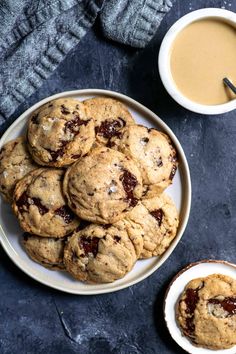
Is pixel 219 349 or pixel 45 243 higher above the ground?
pixel 45 243

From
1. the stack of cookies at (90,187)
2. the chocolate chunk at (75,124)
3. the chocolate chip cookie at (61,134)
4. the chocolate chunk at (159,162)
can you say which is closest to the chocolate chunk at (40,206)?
the stack of cookies at (90,187)

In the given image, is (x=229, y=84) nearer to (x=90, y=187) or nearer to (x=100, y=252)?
(x=90, y=187)

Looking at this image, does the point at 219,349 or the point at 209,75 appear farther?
the point at 219,349

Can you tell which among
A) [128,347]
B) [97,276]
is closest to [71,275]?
[97,276]

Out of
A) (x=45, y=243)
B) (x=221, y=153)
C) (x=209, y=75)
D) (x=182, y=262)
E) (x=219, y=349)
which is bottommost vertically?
(x=219, y=349)

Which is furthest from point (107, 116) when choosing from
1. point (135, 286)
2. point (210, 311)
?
point (210, 311)

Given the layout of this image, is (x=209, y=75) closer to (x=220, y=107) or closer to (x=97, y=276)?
(x=220, y=107)

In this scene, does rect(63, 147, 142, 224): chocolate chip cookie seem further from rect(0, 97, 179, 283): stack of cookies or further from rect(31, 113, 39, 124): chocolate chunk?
rect(31, 113, 39, 124): chocolate chunk
